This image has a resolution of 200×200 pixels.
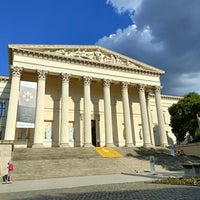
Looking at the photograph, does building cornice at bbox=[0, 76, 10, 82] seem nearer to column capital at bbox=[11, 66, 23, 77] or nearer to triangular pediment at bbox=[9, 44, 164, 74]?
column capital at bbox=[11, 66, 23, 77]

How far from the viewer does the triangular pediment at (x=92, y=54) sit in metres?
27.4

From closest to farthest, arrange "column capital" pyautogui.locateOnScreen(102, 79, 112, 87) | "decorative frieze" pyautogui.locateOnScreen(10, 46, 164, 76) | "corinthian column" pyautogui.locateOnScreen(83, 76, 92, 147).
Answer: "corinthian column" pyautogui.locateOnScreen(83, 76, 92, 147)
"decorative frieze" pyautogui.locateOnScreen(10, 46, 164, 76)
"column capital" pyautogui.locateOnScreen(102, 79, 112, 87)

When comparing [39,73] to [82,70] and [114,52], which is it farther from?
[114,52]

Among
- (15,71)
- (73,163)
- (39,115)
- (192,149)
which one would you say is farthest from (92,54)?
(192,149)

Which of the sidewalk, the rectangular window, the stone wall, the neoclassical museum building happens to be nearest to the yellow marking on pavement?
the neoclassical museum building

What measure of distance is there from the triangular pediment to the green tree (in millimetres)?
6319

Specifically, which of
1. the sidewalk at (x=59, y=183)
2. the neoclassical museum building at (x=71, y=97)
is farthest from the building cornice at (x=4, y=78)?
the sidewalk at (x=59, y=183)

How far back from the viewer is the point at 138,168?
62.8 feet

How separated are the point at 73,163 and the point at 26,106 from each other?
8782mm

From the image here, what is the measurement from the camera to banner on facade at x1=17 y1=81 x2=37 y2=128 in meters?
22.2

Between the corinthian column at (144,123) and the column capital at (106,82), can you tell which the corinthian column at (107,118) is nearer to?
the column capital at (106,82)

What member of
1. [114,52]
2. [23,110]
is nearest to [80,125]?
[23,110]

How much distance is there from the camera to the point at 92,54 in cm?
3106

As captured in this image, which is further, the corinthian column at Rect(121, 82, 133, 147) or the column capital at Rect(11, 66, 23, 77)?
the corinthian column at Rect(121, 82, 133, 147)
